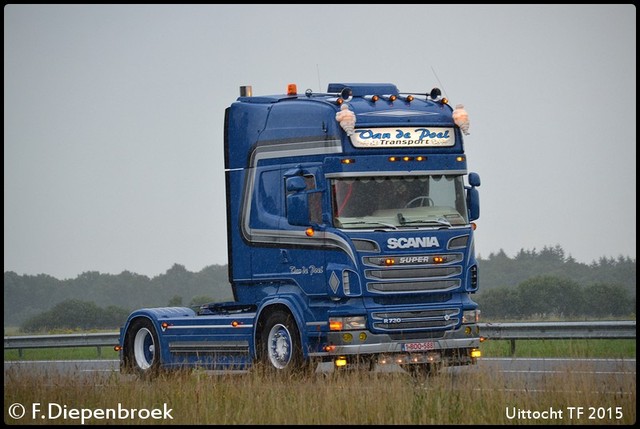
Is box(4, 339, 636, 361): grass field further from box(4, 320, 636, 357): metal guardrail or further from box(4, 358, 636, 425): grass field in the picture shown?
box(4, 358, 636, 425): grass field

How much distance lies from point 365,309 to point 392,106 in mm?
2859

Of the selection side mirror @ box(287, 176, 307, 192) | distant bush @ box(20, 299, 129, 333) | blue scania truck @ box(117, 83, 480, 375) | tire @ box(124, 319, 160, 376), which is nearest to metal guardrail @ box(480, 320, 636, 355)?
blue scania truck @ box(117, 83, 480, 375)

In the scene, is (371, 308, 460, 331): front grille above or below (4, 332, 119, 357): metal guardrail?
above

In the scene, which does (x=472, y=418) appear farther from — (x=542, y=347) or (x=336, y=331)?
(x=542, y=347)

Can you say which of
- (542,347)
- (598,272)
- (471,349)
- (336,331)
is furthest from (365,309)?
(598,272)

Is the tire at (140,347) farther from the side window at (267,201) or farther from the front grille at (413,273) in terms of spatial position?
the front grille at (413,273)

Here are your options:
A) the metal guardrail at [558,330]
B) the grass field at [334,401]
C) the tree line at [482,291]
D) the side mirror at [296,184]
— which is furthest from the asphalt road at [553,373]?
the tree line at [482,291]

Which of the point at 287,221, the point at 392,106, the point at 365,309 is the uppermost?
the point at 392,106

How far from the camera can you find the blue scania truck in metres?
18.3

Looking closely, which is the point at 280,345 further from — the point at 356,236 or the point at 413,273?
the point at 413,273

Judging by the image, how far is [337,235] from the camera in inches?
720

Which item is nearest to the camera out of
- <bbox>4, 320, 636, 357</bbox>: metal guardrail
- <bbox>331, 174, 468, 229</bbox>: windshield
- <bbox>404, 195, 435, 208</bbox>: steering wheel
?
<bbox>331, 174, 468, 229</bbox>: windshield

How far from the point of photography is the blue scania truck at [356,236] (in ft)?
60.1

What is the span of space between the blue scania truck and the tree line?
530 inches
